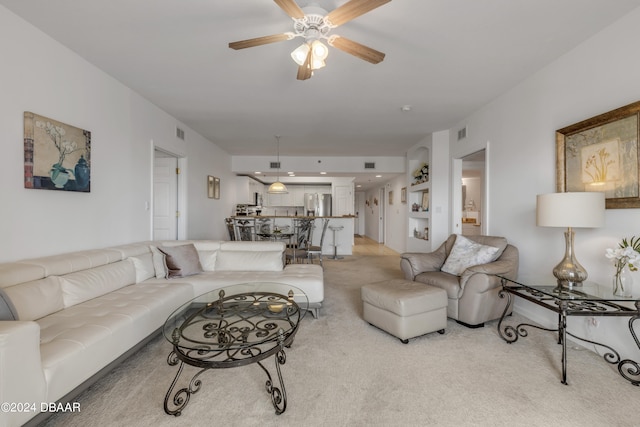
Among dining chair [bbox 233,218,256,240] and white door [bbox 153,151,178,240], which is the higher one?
white door [bbox 153,151,178,240]

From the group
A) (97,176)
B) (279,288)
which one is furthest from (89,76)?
(279,288)

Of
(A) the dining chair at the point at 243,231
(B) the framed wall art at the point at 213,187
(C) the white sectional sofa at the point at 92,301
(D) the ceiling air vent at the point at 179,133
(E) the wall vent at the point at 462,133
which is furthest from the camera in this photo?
(B) the framed wall art at the point at 213,187

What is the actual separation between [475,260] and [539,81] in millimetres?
2027

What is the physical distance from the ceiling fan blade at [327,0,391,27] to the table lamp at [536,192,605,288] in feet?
6.35

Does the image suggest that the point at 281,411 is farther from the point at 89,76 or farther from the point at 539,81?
the point at 539,81

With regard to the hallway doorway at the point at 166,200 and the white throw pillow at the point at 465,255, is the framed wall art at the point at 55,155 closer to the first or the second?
the hallway doorway at the point at 166,200

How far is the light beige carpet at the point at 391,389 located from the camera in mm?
1574

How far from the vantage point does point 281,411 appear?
161 cm

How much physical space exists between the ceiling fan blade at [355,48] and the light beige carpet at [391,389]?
7.64ft

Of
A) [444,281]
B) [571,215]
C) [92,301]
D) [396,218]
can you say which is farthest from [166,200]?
→ [396,218]

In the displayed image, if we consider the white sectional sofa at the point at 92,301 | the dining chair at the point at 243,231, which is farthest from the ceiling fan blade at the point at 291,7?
the dining chair at the point at 243,231

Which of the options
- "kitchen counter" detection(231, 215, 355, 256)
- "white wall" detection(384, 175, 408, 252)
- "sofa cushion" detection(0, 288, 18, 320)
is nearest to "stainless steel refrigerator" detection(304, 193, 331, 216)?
"white wall" detection(384, 175, 408, 252)

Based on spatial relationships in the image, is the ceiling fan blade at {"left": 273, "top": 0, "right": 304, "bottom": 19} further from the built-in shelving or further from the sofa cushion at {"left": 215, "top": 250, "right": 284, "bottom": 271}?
the built-in shelving

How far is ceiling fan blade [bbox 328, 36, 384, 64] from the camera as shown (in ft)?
6.39
